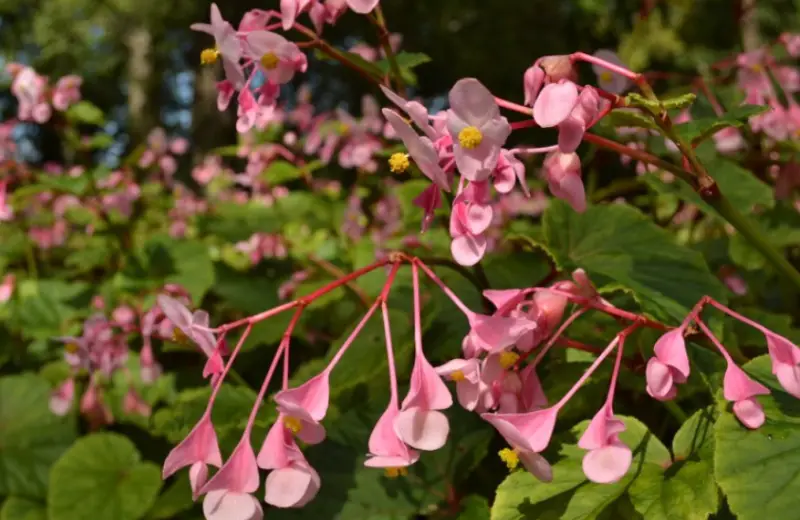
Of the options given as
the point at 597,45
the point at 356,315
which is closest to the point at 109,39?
the point at 597,45

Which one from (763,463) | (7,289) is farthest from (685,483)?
(7,289)

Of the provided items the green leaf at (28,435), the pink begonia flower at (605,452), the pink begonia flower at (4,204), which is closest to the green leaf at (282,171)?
the pink begonia flower at (4,204)

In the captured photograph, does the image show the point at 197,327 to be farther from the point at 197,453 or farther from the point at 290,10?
the point at 290,10

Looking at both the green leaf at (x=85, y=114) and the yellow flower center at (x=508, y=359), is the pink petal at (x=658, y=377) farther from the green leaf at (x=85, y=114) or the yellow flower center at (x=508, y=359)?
the green leaf at (x=85, y=114)

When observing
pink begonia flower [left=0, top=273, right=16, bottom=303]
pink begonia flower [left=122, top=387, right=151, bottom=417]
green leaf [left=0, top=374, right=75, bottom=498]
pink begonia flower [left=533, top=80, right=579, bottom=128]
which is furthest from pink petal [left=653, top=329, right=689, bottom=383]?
pink begonia flower [left=0, top=273, right=16, bottom=303]

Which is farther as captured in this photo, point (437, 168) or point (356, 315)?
point (356, 315)

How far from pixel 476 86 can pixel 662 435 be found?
59 cm

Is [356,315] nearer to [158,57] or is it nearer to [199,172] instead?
[199,172]

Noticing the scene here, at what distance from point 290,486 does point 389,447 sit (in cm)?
9

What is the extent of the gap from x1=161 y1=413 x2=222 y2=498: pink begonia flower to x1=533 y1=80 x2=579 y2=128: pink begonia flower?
406 mm

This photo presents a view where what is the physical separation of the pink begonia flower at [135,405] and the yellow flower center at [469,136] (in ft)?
4.05

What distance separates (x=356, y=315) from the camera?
1.33 meters

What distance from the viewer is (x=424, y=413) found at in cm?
61

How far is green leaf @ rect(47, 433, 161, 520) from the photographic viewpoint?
51.1 inches
